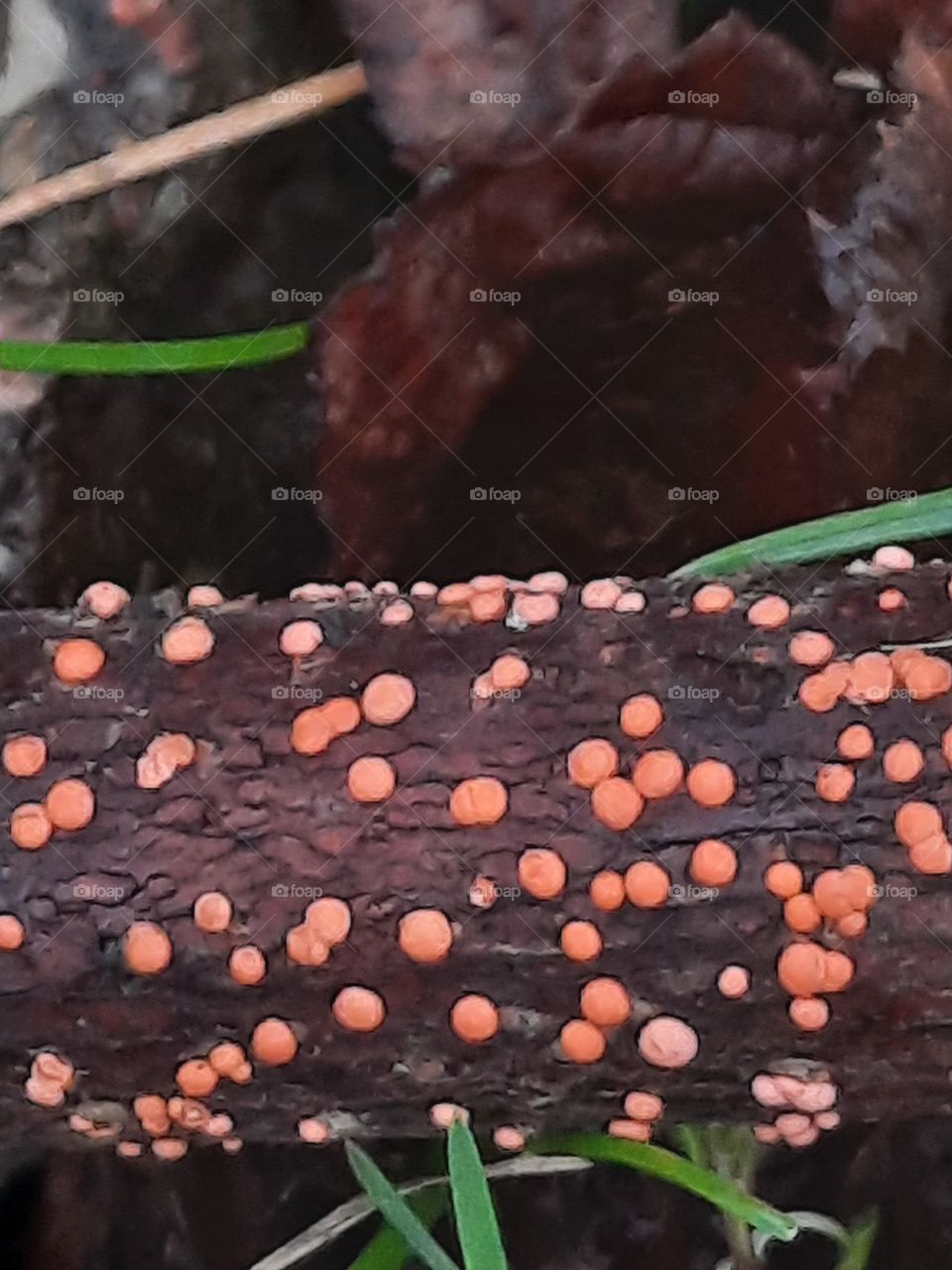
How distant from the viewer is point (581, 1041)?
1.14 feet

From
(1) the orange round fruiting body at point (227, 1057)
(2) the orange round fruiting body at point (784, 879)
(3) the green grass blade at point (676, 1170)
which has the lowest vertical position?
(3) the green grass blade at point (676, 1170)

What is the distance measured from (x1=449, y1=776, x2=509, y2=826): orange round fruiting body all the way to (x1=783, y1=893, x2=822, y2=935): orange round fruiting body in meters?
0.09

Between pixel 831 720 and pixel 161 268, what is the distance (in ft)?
1.21

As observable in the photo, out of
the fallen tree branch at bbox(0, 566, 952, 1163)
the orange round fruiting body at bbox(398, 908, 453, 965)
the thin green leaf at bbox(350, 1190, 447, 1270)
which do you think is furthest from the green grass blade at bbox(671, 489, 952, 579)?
the thin green leaf at bbox(350, 1190, 447, 1270)

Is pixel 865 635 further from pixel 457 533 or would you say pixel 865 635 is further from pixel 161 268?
pixel 161 268

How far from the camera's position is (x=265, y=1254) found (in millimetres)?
512

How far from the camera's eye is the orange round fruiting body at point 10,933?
0.34m

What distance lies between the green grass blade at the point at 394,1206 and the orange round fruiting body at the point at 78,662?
217mm

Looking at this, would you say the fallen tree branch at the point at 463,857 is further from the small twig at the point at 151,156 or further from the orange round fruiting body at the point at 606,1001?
the small twig at the point at 151,156

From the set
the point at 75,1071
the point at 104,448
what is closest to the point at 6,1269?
the point at 75,1071

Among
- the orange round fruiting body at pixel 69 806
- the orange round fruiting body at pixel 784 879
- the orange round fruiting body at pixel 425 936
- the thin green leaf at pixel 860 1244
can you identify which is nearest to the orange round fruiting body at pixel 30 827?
the orange round fruiting body at pixel 69 806

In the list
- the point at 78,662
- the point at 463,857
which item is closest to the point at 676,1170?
the point at 463,857

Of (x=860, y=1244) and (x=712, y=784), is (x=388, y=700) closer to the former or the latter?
(x=712, y=784)

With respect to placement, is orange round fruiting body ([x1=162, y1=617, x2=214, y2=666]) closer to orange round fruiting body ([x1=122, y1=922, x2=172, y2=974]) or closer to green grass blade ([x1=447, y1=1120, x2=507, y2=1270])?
orange round fruiting body ([x1=122, y1=922, x2=172, y2=974])
